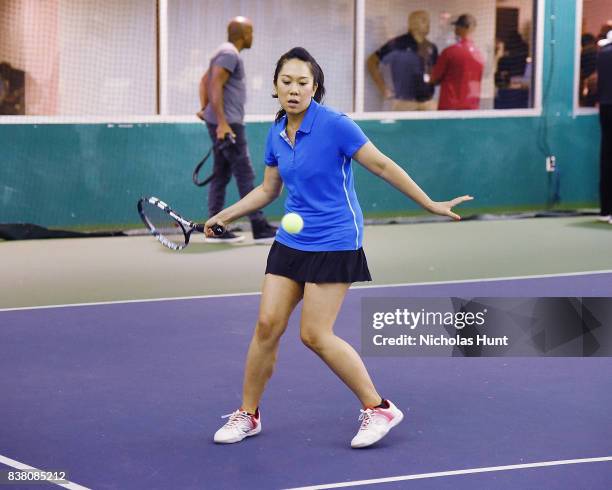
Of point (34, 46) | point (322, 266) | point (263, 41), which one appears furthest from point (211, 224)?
point (263, 41)

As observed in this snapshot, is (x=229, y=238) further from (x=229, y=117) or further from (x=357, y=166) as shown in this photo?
(x=357, y=166)

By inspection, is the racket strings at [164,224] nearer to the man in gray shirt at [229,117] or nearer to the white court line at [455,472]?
the man in gray shirt at [229,117]

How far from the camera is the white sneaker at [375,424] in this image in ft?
18.4

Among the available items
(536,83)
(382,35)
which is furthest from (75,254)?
(536,83)

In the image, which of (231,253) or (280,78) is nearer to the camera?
(280,78)

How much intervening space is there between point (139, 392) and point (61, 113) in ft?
23.2

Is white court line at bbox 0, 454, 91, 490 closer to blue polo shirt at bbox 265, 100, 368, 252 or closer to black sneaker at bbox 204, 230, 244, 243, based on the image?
blue polo shirt at bbox 265, 100, 368, 252

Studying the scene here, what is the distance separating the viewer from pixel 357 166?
14.4 metres

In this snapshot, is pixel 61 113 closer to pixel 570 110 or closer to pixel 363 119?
pixel 363 119

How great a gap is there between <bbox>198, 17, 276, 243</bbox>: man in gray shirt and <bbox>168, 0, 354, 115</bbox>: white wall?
1.24 metres

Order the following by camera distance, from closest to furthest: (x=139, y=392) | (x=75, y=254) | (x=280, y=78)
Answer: (x=280, y=78)
(x=139, y=392)
(x=75, y=254)

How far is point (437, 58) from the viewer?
14.9 meters

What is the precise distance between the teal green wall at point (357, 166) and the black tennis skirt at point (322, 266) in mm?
7605

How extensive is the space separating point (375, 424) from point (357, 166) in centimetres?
886
